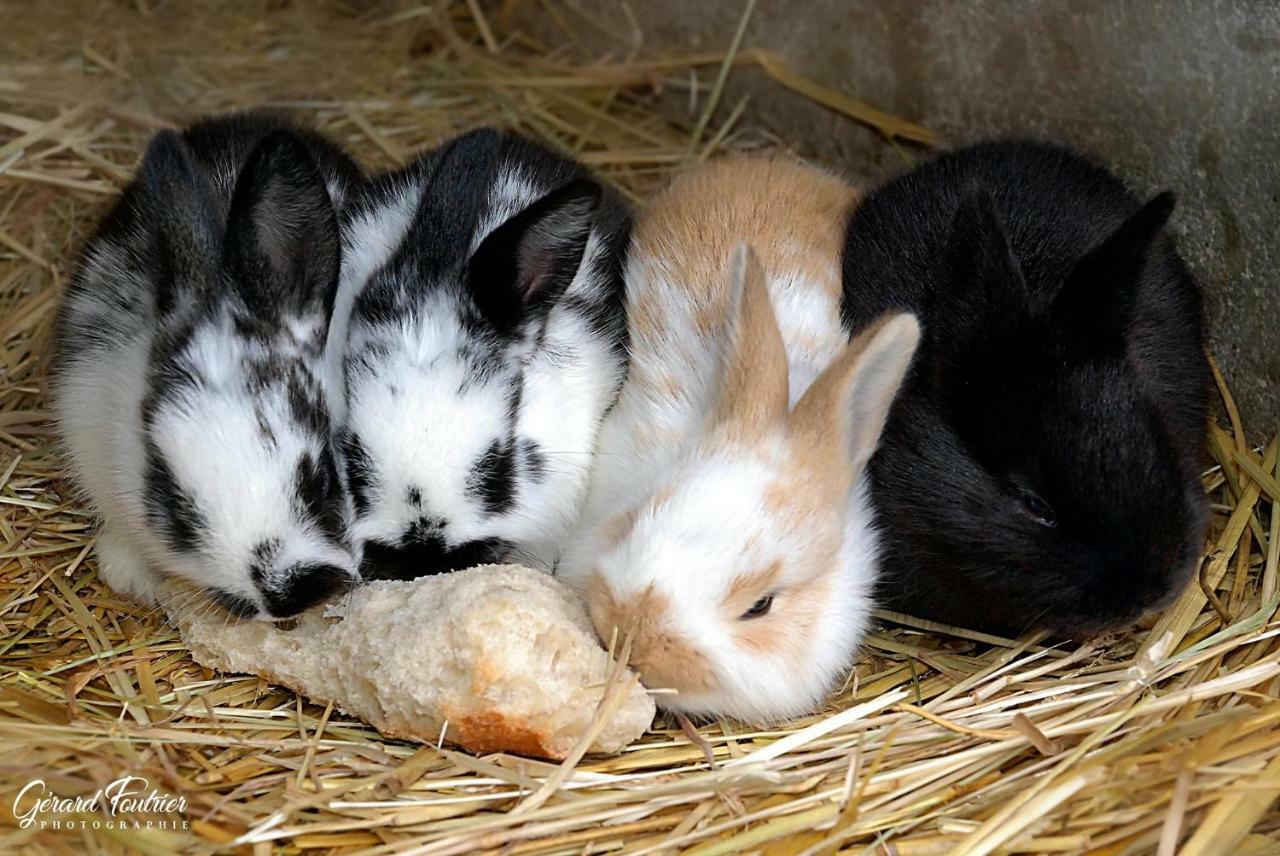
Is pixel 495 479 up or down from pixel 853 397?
down

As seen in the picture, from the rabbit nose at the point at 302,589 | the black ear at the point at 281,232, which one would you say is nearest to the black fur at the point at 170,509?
the rabbit nose at the point at 302,589

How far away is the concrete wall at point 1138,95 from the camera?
3.78m

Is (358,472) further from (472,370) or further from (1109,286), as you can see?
(1109,286)

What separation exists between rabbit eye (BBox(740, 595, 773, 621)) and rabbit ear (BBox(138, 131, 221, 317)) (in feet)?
5.67

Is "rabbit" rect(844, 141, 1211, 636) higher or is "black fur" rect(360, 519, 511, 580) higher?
"rabbit" rect(844, 141, 1211, 636)

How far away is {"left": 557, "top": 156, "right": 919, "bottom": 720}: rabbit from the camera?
121 inches

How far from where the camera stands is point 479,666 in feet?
9.98

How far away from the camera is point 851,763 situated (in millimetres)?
3084

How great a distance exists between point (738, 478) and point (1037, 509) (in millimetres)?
839

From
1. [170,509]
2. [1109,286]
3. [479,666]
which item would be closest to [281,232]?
[170,509]

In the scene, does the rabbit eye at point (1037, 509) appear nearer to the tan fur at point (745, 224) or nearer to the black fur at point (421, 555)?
the tan fur at point (745, 224)

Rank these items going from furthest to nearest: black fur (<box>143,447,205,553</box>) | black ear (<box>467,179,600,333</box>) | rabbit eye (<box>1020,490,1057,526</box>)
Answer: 1. black ear (<box>467,179,600,333</box>)
2. rabbit eye (<box>1020,490,1057,526</box>)
3. black fur (<box>143,447,205,553</box>)

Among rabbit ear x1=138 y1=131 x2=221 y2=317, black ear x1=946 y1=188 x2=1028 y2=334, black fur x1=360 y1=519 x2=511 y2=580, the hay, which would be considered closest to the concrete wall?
the hay

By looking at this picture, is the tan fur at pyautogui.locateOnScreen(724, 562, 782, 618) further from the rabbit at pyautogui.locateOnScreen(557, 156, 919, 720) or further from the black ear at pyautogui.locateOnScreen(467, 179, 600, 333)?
the black ear at pyautogui.locateOnScreen(467, 179, 600, 333)
